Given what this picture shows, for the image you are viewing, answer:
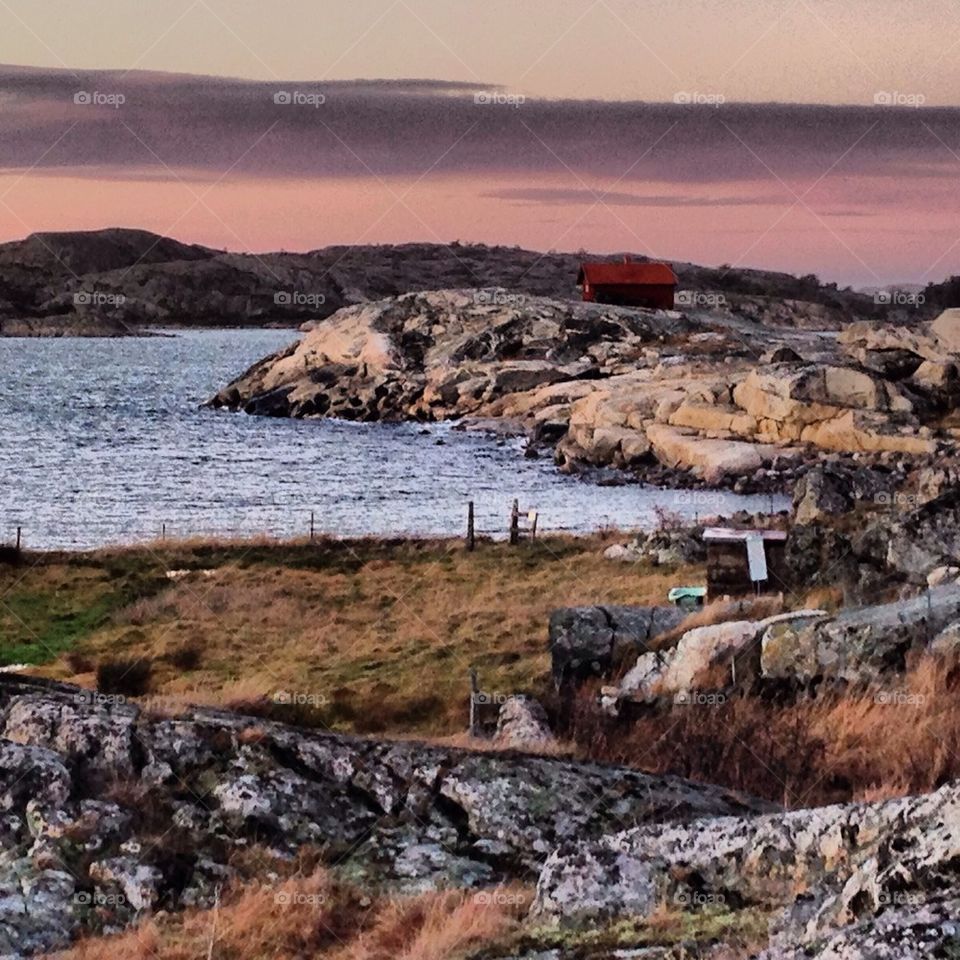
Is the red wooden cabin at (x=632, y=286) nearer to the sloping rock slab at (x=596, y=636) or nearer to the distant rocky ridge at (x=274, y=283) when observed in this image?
the distant rocky ridge at (x=274, y=283)

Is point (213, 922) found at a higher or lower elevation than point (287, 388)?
lower

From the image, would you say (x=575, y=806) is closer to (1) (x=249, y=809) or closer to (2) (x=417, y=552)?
(1) (x=249, y=809)

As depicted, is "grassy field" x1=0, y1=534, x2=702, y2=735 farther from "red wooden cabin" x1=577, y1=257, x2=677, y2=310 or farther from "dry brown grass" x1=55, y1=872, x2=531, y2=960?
"red wooden cabin" x1=577, y1=257, x2=677, y2=310

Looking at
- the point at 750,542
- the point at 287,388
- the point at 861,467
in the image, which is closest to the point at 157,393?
the point at 287,388

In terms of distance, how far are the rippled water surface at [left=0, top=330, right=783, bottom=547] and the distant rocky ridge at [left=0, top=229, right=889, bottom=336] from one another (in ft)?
21.6

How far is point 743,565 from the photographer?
55.5 feet

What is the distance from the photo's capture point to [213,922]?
6.36 metres

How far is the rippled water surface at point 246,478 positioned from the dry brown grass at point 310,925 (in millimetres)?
20883

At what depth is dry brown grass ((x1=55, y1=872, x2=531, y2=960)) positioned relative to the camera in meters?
5.98

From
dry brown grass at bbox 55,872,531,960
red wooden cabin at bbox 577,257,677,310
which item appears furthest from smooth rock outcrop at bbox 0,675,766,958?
red wooden cabin at bbox 577,257,677,310

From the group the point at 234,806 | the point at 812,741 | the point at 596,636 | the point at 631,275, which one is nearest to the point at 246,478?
the point at 596,636

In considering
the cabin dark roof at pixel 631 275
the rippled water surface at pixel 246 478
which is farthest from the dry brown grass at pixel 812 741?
the cabin dark roof at pixel 631 275

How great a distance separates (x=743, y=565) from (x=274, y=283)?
57159 mm

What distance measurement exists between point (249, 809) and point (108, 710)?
121 cm
